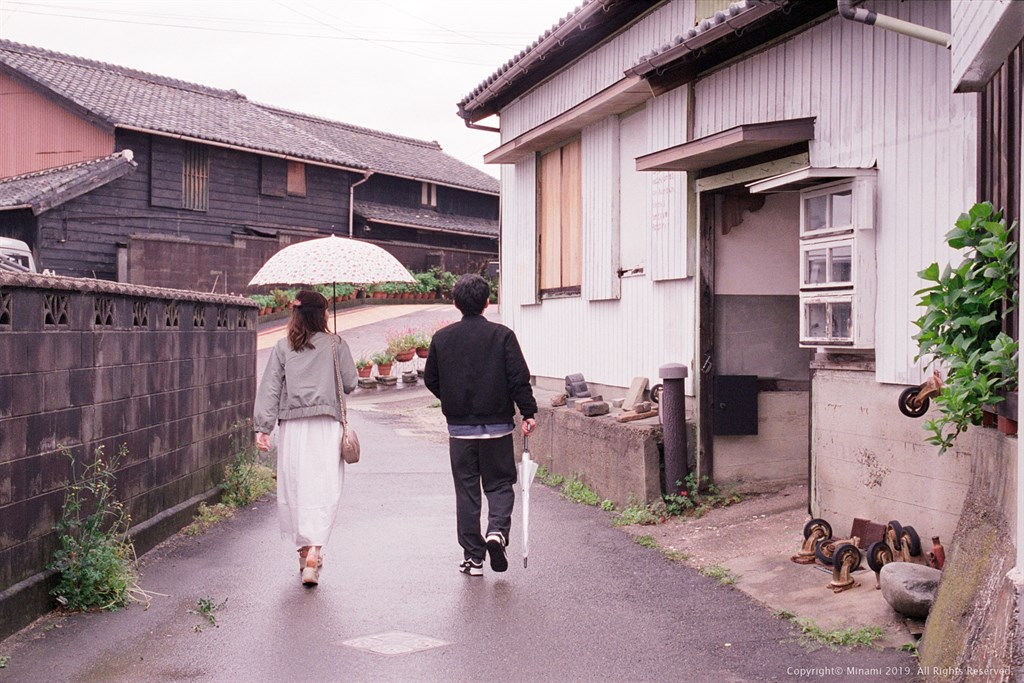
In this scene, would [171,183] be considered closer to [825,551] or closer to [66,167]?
[66,167]

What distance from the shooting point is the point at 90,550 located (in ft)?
21.5

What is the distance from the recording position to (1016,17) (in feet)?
12.5

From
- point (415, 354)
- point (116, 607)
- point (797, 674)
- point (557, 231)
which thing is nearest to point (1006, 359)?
point (797, 674)

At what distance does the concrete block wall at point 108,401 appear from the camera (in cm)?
586

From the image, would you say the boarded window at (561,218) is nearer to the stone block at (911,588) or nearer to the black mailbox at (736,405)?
the black mailbox at (736,405)

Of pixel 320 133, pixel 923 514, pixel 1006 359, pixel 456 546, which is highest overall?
pixel 320 133

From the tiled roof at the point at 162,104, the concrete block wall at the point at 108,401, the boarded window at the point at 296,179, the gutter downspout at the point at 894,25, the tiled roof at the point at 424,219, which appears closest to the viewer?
the concrete block wall at the point at 108,401

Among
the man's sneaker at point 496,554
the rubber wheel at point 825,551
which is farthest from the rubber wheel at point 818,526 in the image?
the man's sneaker at point 496,554

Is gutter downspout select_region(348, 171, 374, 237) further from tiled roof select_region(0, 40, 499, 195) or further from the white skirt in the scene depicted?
the white skirt

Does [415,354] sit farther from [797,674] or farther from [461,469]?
[797,674]

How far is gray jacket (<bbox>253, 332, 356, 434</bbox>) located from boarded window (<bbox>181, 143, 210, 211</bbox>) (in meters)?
23.4

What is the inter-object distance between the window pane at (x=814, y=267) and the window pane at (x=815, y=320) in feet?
0.60

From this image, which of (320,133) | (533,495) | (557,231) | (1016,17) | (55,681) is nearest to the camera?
(1016,17)

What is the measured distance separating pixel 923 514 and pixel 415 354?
16.5 metres
